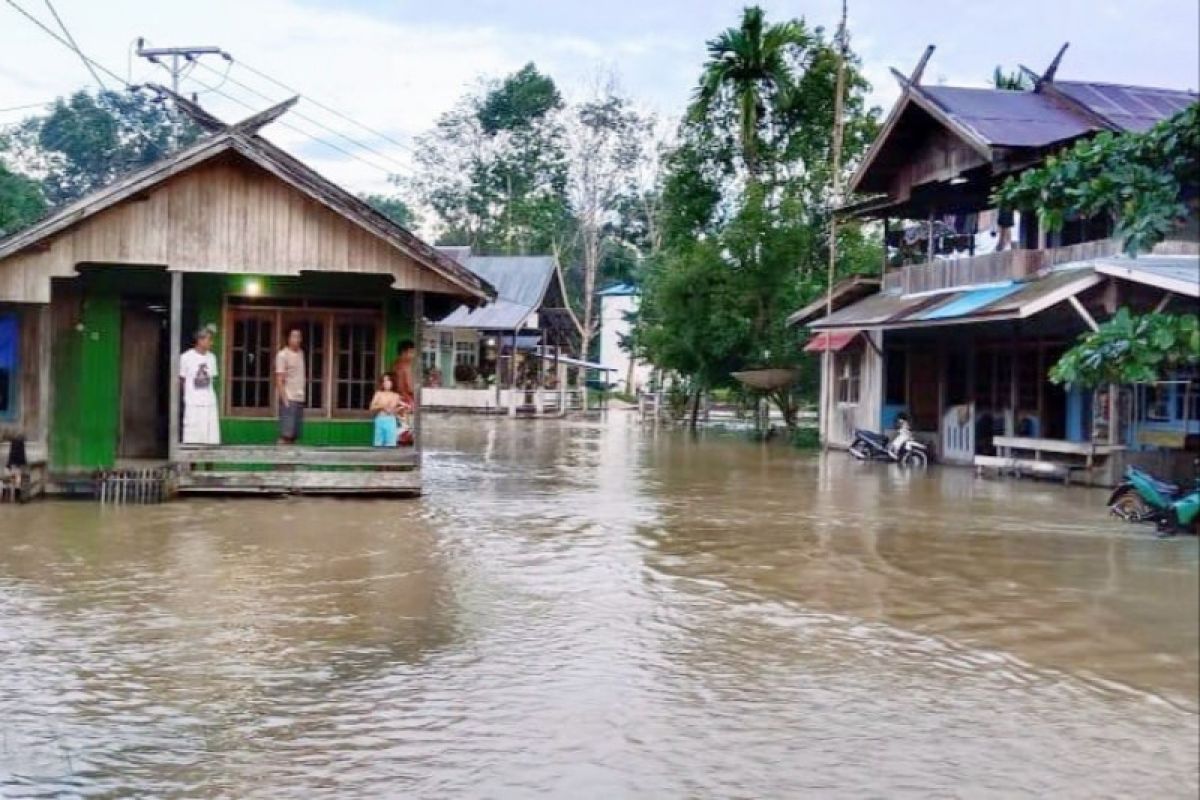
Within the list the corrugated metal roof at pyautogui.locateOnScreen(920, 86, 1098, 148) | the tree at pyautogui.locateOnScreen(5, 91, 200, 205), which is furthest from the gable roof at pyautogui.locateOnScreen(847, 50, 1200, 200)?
the tree at pyautogui.locateOnScreen(5, 91, 200, 205)

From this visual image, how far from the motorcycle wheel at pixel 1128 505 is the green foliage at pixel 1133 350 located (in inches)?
405

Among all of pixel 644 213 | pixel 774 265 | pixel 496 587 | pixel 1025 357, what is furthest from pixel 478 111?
pixel 496 587

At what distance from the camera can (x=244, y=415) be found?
50.5 feet

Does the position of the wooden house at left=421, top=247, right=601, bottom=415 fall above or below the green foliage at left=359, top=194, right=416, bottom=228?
below

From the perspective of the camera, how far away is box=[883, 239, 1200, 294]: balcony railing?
691 inches

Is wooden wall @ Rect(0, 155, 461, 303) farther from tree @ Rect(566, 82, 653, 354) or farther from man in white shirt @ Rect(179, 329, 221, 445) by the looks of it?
tree @ Rect(566, 82, 653, 354)

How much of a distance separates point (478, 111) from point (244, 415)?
42460 mm

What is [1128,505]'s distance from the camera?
495 inches

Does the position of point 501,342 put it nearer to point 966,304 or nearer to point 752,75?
point 752,75

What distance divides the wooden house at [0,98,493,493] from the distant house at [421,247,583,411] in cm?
2363

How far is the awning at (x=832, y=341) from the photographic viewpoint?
24891 mm

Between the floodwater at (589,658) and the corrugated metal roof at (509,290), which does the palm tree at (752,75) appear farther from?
the floodwater at (589,658)

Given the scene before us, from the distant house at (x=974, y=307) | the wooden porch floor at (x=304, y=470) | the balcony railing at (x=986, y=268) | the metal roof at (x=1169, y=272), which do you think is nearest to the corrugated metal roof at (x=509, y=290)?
the distant house at (x=974, y=307)

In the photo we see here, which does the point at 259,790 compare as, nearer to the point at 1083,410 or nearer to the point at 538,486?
the point at 538,486
